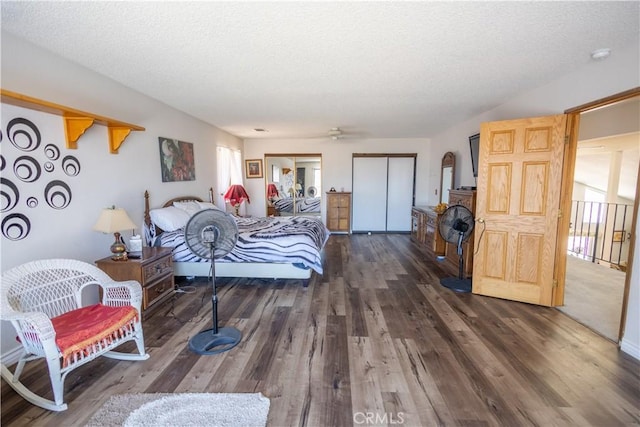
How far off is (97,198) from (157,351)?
1591 mm

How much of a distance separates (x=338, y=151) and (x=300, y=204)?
1659 mm

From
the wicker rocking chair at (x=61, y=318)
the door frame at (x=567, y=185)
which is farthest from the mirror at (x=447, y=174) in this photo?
the wicker rocking chair at (x=61, y=318)

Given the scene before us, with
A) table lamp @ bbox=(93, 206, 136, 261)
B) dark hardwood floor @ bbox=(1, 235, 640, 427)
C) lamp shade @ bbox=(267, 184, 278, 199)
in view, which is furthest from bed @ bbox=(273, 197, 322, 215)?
table lamp @ bbox=(93, 206, 136, 261)

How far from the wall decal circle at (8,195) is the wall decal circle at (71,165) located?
41 cm

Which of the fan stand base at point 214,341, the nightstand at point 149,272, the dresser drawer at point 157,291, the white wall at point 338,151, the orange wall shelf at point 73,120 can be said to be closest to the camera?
the orange wall shelf at point 73,120

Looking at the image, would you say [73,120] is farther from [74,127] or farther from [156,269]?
[156,269]

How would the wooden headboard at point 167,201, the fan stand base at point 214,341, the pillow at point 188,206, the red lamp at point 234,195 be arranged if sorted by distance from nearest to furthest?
the fan stand base at point 214,341 < the wooden headboard at point 167,201 < the pillow at point 188,206 < the red lamp at point 234,195

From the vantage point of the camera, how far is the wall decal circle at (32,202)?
213cm

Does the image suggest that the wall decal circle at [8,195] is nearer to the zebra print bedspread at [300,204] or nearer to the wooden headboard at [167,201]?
the wooden headboard at [167,201]

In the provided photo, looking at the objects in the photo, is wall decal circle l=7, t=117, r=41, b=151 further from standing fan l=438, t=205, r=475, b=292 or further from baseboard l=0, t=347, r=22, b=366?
standing fan l=438, t=205, r=475, b=292

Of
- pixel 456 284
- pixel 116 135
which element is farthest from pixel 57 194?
pixel 456 284

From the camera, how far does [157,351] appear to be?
2.24 m

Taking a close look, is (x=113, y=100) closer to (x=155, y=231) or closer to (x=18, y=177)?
(x=18, y=177)

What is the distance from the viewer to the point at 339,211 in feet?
22.9
